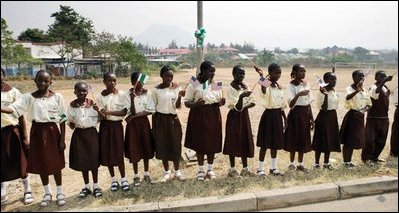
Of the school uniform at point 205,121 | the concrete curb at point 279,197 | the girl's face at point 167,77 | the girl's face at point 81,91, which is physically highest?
the girl's face at point 167,77

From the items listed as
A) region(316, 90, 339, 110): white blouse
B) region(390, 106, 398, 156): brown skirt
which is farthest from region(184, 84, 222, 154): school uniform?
region(390, 106, 398, 156): brown skirt

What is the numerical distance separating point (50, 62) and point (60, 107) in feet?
133

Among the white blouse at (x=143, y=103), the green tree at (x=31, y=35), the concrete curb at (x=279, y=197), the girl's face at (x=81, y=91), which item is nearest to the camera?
the concrete curb at (x=279, y=197)

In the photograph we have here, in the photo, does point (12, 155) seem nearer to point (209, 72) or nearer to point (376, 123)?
point (209, 72)

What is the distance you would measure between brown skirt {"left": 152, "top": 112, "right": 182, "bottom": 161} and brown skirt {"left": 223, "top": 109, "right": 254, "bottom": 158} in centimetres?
71

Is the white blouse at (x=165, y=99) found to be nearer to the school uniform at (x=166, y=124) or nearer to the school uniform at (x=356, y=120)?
the school uniform at (x=166, y=124)

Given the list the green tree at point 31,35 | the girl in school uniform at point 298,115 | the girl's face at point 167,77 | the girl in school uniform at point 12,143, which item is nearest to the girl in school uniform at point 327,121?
the girl in school uniform at point 298,115

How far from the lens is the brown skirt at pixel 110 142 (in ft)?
14.6

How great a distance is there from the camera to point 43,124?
13.4 ft

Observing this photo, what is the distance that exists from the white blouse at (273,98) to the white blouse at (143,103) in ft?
5.03

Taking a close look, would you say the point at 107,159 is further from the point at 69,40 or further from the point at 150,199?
the point at 69,40

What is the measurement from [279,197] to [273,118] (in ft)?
3.93

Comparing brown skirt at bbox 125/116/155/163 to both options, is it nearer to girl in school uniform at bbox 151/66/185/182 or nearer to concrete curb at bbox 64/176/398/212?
girl in school uniform at bbox 151/66/185/182

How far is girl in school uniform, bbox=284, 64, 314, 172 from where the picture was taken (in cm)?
491
